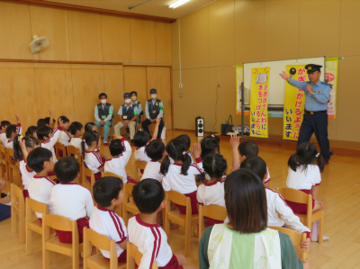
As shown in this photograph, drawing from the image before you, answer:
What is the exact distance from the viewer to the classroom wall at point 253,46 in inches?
233

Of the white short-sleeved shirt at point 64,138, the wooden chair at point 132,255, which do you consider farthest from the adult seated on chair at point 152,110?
the wooden chair at point 132,255

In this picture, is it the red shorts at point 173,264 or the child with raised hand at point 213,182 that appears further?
the child with raised hand at point 213,182

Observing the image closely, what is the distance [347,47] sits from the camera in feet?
19.2

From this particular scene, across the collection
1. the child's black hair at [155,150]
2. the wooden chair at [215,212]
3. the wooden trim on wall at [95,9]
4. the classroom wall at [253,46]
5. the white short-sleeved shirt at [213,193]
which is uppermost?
the wooden trim on wall at [95,9]

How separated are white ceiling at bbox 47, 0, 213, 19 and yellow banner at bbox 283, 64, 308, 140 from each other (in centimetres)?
379

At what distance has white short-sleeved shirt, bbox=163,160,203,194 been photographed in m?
2.59

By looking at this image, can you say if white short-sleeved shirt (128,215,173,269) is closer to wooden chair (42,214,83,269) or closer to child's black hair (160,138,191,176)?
wooden chair (42,214,83,269)

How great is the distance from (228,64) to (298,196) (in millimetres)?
6257

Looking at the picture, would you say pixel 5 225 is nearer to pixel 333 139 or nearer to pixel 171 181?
pixel 171 181

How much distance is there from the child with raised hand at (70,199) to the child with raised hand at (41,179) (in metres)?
0.28

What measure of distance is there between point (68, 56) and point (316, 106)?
237 inches

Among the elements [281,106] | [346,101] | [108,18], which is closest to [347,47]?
[346,101]

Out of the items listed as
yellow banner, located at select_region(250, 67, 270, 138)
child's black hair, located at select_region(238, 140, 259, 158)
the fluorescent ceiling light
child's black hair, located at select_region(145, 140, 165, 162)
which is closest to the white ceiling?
the fluorescent ceiling light

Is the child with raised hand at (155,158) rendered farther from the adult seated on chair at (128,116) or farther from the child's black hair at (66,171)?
the adult seated on chair at (128,116)
